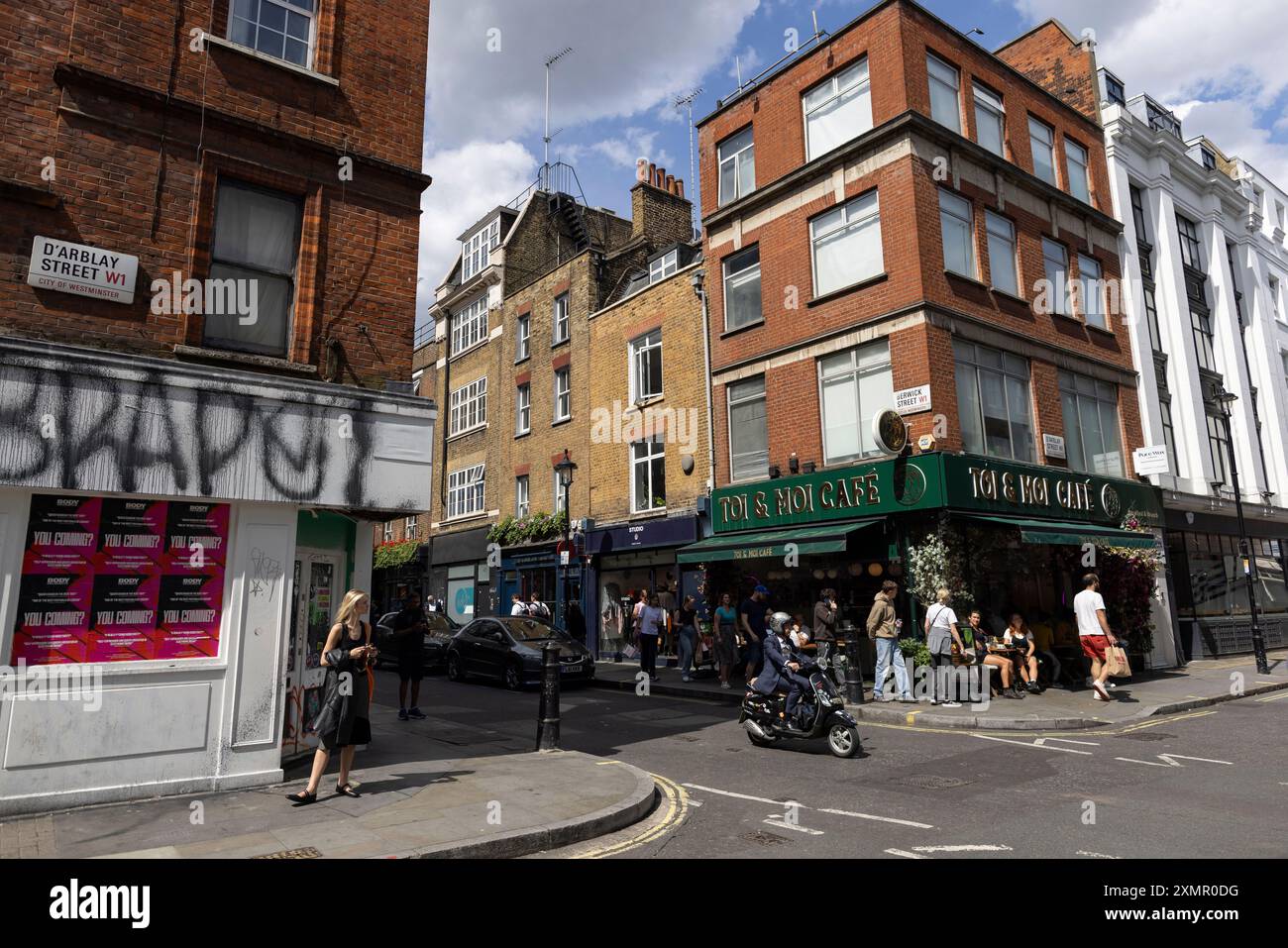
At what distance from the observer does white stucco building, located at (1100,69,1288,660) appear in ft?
69.6

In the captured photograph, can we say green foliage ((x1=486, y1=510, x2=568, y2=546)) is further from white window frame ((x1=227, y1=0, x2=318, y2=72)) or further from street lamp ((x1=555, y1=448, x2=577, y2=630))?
white window frame ((x1=227, y1=0, x2=318, y2=72))

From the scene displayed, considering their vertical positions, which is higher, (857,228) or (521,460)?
(857,228)

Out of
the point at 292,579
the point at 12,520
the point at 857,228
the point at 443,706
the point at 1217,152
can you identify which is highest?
the point at 1217,152

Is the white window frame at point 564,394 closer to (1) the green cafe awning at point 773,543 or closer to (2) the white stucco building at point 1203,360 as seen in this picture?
(1) the green cafe awning at point 773,543

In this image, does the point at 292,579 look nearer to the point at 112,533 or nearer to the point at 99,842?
the point at 112,533

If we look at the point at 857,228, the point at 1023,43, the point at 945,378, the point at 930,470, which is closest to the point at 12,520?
the point at 930,470

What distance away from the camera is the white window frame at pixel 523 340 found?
29000mm

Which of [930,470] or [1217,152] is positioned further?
[1217,152]

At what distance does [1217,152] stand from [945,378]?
22.8m

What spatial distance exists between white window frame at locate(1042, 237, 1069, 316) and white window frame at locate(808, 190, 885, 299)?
527cm

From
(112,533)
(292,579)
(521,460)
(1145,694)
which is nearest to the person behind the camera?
(112,533)

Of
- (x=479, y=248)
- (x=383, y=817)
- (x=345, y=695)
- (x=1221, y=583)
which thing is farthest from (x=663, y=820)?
(x=479, y=248)

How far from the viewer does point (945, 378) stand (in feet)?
50.3

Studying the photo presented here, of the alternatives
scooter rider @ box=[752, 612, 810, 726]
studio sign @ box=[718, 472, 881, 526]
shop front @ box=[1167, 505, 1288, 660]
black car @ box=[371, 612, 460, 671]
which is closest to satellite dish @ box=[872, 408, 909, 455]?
studio sign @ box=[718, 472, 881, 526]
